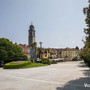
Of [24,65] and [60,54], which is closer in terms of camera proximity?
[24,65]

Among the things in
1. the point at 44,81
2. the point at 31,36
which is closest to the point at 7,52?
the point at 44,81

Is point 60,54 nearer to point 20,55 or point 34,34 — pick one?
point 34,34

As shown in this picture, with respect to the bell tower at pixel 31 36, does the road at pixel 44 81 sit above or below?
below

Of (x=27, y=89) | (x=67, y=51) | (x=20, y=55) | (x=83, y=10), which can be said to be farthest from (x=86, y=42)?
(x=67, y=51)

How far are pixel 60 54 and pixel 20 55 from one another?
252ft

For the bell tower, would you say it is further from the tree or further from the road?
the road

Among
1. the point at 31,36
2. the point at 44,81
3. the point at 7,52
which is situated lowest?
the point at 44,81

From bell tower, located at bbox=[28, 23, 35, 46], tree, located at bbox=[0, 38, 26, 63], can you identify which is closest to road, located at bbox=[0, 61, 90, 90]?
tree, located at bbox=[0, 38, 26, 63]

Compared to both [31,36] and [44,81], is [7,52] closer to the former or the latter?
[44,81]

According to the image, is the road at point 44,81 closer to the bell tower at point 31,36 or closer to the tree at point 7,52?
the tree at point 7,52

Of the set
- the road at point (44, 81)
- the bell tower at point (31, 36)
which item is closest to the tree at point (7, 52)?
the road at point (44, 81)

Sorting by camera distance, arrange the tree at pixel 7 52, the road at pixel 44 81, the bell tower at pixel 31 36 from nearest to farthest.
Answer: the road at pixel 44 81, the tree at pixel 7 52, the bell tower at pixel 31 36

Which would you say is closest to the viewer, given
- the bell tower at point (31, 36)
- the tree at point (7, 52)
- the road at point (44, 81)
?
the road at point (44, 81)

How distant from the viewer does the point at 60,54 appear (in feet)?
373
